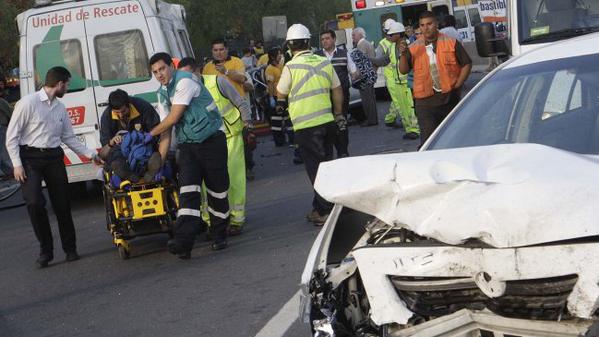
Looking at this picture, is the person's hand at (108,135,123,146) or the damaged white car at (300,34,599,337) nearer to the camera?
the damaged white car at (300,34,599,337)

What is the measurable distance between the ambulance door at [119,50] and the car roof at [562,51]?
775 cm

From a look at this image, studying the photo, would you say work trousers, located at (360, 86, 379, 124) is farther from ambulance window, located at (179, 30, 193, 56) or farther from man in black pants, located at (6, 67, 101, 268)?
man in black pants, located at (6, 67, 101, 268)

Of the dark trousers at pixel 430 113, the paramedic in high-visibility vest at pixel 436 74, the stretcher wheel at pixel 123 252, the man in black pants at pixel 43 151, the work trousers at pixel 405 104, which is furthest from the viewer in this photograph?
the work trousers at pixel 405 104

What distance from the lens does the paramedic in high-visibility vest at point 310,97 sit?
10.5 metres

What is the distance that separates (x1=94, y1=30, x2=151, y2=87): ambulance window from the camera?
13.5 metres

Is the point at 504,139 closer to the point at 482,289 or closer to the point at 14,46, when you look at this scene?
the point at 482,289

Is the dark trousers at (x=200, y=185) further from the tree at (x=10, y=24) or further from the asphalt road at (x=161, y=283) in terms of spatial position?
the tree at (x=10, y=24)

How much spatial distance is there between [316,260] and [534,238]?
1258 millimetres

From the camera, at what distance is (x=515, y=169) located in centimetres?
439

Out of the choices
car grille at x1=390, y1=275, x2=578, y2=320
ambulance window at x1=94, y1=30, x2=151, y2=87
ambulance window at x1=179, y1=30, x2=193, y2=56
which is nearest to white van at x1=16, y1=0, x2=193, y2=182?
ambulance window at x1=94, y1=30, x2=151, y2=87

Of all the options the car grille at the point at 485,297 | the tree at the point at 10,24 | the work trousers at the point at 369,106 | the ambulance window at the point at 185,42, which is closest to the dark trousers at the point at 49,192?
the ambulance window at the point at 185,42

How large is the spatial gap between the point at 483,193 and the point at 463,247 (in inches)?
8.9

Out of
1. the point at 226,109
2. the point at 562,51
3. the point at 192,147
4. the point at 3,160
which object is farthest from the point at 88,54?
the point at 562,51

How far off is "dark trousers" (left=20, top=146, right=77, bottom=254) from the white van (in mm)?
3172
